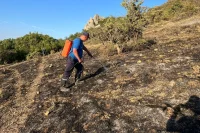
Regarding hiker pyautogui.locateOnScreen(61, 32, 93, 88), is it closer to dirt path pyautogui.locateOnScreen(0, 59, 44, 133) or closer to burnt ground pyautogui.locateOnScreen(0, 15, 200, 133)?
burnt ground pyautogui.locateOnScreen(0, 15, 200, 133)

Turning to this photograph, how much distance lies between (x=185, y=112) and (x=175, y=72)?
12.7 ft

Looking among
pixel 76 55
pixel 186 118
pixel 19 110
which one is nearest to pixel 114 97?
pixel 76 55

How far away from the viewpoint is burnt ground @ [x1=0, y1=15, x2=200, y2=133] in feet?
28.2

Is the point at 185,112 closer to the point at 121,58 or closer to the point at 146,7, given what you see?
the point at 121,58

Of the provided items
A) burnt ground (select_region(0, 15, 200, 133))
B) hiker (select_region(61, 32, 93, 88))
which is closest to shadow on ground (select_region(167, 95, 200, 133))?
burnt ground (select_region(0, 15, 200, 133))

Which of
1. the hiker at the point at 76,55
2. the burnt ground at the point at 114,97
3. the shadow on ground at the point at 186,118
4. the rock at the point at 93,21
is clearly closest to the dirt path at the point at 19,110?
the burnt ground at the point at 114,97

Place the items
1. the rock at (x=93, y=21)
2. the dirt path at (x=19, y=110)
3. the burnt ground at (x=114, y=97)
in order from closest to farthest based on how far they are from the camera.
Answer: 1. the burnt ground at (x=114, y=97)
2. the dirt path at (x=19, y=110)
3. the rock at (x=93, y=21)

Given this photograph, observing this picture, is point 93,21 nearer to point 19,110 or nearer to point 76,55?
point 76,55

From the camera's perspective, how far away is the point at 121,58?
54.1ft

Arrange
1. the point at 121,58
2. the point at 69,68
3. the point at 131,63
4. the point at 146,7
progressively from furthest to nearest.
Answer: the point at 146,7 < the point at 121,58 < the point at 131,63 < the point at 69,68

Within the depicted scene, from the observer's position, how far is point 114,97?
1060 centimetres

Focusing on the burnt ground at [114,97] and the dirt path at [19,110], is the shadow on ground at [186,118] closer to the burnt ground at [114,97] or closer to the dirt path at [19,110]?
the burnt ground at [114,97]

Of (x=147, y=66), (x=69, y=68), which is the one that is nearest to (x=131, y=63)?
(x=147, y=66)

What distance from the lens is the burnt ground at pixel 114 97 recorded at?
8594 mm
